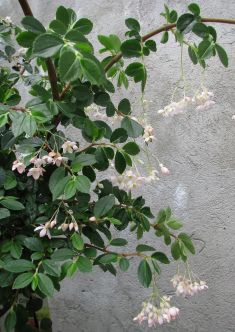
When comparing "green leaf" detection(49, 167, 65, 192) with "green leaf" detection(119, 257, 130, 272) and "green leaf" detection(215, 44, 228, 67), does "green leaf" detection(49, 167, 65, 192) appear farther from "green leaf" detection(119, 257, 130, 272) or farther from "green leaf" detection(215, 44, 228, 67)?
"green leaf" detection(215, 44, 228, 67)

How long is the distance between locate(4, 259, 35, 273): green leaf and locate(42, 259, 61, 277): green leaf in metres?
0.03

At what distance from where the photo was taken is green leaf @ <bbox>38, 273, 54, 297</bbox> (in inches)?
38.5

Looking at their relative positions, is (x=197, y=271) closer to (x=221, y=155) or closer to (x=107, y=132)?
(x=221, y=155)

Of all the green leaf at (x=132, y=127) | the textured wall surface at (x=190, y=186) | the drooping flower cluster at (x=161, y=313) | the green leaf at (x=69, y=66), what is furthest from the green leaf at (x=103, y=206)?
the textured wall surface at (x=190, y=186)

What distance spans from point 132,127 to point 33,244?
409 mm

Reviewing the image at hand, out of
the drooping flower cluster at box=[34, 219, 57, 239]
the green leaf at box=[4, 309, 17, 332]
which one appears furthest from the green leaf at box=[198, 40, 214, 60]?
the green leaf at box=[4, 309, 17, 332]

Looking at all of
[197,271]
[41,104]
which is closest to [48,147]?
[41,104]

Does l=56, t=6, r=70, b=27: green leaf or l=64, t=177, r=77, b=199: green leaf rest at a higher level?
l=56, t=6, r=70, b=27: green leaf

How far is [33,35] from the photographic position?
3.14 feet

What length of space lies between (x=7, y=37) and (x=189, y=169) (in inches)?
34.7

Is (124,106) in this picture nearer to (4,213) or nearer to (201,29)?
(201,29)

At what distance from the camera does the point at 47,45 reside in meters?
0.82

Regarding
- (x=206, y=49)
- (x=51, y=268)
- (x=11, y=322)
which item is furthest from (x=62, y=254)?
(x=206, y=49)

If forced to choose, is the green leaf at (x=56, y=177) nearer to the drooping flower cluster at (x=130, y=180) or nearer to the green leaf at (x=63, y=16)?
the drooping flower cluster at (x=130, y=180)
